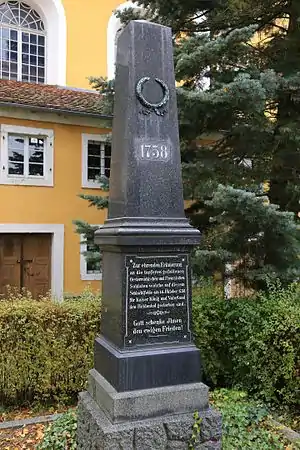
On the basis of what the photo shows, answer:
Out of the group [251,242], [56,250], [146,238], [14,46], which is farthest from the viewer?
[14,46]

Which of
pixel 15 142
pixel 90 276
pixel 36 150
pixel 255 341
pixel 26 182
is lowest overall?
pixel 255 341

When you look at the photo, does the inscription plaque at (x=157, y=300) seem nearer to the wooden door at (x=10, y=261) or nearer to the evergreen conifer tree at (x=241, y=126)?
the evergreen conifer tree at (x=241, y=126)

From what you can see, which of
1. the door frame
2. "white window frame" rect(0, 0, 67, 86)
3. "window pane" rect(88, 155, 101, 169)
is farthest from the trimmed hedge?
"white window frame" rect(0, 0, 67, 86)

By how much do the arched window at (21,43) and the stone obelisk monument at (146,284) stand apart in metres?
11.8

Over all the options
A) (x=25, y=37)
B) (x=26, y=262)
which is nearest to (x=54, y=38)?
(x=25, y=37)

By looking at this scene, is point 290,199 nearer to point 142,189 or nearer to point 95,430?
point 142,189

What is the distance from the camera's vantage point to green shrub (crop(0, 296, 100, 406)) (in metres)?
5.84

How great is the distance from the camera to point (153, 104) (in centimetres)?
404

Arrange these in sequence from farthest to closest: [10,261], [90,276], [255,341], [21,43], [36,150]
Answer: [21,43], [90,276], [36,150], [10,261], [255,341]

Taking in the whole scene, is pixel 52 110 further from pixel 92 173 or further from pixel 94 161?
pixel 92 173

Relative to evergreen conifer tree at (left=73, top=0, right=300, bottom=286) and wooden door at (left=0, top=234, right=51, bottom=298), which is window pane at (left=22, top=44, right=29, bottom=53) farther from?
evergreen conifer tree at (left=73, top=0, right=300, bottom=286)

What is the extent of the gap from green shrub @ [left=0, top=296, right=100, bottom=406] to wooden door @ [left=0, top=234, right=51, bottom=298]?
668cm

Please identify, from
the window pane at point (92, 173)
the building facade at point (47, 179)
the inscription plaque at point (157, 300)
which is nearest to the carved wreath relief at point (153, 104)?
the inscription plaque at point (157, 300)

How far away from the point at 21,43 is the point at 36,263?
7.76 m
